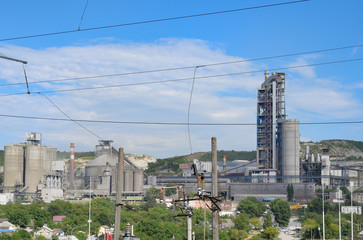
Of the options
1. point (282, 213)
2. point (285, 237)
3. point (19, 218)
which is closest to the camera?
point (285, 237)

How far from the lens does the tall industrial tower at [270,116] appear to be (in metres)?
184

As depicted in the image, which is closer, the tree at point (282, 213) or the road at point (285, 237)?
the road at point (285, 237)

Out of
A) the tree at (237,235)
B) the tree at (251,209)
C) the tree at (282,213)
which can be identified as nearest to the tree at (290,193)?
the tree at (251,209)

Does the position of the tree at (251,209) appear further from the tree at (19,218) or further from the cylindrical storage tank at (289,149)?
the tree at (19,218)

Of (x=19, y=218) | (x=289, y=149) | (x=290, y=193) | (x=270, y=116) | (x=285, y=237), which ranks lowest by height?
(x=285, y=237)

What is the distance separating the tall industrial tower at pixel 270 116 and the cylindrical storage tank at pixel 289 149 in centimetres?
266

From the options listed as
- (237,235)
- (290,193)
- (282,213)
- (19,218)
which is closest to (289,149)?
(290,193)

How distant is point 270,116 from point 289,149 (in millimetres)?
12904

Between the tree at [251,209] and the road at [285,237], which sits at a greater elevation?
the tree at [251,209]

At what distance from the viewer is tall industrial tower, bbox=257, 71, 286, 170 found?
7254 inches

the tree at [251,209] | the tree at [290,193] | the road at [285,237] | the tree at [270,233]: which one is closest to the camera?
the tree at [270,233]

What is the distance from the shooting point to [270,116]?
18512 cm

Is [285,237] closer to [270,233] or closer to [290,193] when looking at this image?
[270,233]

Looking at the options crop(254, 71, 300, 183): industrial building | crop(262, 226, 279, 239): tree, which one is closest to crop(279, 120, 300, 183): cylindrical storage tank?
crop(254, 71, 300, 183): industrial building
